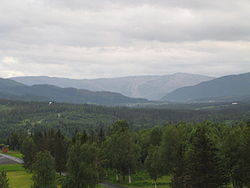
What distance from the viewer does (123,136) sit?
320ft

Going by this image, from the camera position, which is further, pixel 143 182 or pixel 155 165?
pixel 143 182

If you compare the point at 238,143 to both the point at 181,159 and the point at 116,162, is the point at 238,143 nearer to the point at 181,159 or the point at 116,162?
the point at 181,159

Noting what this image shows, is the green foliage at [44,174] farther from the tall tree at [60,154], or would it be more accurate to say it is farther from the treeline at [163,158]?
the tall tree at [60,154]

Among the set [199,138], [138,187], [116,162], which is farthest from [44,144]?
[199,138]

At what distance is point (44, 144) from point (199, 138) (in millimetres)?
70176

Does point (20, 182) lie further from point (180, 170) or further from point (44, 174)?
point (180, 170)

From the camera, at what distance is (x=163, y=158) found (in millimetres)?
90438

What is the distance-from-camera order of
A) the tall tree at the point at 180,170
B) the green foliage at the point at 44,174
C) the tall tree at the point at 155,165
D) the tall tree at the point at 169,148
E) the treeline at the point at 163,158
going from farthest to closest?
the tall tree at the point at 169,148 < the tall tree at the point at 155,165 < the green foliage at the point at 44,174 < the tall tree at the point at 180,170 < the treeline at the point at 163,158

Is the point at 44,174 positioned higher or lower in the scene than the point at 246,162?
lower

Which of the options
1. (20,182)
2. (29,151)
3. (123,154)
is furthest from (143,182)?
(29,151)

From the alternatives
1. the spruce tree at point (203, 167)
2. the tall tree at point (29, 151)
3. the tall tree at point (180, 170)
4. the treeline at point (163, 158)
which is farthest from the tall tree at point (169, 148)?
the tall tree at point (29, 151)

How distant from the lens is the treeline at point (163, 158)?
153 feet

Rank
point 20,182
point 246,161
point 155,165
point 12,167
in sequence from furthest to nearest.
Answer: point 12,167
point 20,182
point 155,165
point 246,161

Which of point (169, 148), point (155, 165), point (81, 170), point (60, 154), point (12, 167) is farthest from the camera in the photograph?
point (12, 167)
